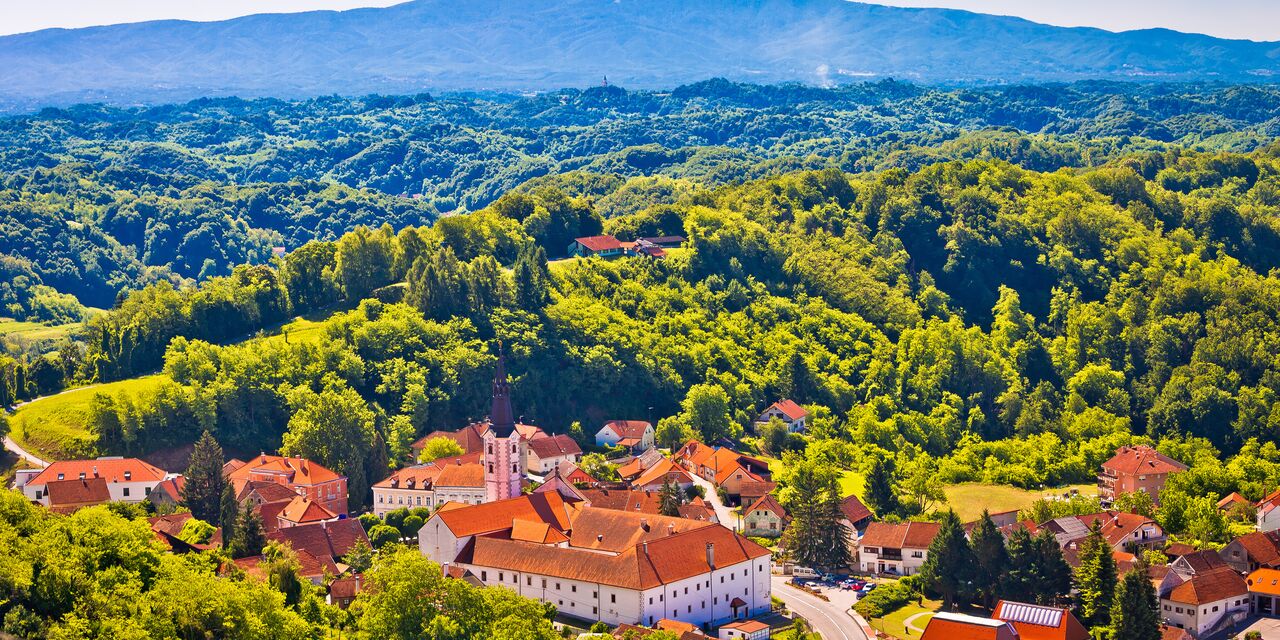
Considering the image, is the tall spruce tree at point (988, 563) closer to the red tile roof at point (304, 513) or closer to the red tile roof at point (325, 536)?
the red tile roof at point (325, 536)

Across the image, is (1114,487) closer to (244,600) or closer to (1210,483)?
(1210,483)

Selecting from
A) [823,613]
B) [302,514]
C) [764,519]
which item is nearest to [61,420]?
[302,514]

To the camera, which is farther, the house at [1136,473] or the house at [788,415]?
the house at [788,415]

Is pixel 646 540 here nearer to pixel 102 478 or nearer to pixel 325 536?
pixel 325 536

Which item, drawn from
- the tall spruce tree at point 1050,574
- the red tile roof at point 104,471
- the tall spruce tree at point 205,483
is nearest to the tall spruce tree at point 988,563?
the tall spruce tree at point 1050,574

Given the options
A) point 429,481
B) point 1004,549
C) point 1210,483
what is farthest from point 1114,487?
point 429,481

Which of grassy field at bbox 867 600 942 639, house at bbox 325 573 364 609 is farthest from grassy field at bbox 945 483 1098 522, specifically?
house at bbox 325 573 364 609

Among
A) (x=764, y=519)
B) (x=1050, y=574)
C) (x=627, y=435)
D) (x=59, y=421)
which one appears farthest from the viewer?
(x=627, y=435)

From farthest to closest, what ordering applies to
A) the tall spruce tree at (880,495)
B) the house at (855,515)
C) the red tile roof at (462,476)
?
the tall spruce tree at (880,495) < the red tile roof at (462,476) < the house at (855,515)
